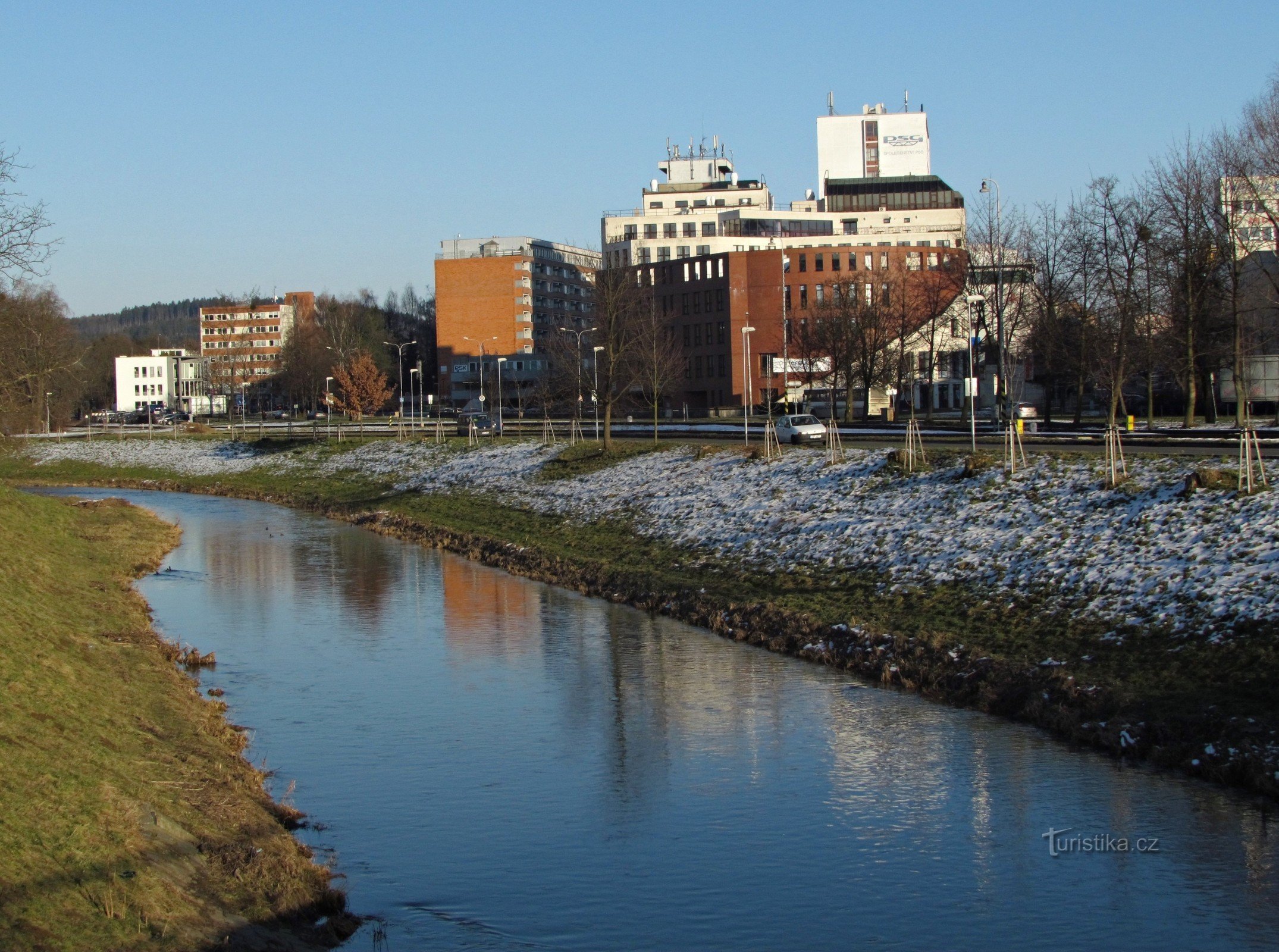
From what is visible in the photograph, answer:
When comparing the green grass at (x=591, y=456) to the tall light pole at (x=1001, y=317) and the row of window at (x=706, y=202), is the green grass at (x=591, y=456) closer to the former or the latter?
the tall light pole at (x=1001, y=317)

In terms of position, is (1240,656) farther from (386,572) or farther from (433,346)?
(433,346)

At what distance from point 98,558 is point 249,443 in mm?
53693

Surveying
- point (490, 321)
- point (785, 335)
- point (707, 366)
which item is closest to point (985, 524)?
point (785, 335)

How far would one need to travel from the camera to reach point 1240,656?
1661 cm

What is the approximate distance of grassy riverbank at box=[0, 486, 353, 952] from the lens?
9172mm

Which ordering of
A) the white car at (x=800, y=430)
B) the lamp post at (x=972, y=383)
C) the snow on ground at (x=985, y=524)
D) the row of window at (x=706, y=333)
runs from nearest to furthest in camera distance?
the snow on ground at (x=985, y=524)
the lamp post at (x=972, y=383)
the white car at (x=800, y=430)
the row of window at (x=706, y=333)

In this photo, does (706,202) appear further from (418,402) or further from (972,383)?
(972,383)

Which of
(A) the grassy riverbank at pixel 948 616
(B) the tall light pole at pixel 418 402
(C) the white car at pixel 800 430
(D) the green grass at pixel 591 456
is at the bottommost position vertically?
(A) the grassy riverbank at pixel 948 616

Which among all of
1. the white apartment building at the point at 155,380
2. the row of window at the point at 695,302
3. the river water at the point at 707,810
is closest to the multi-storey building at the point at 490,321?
the row of window at the point at 695,302

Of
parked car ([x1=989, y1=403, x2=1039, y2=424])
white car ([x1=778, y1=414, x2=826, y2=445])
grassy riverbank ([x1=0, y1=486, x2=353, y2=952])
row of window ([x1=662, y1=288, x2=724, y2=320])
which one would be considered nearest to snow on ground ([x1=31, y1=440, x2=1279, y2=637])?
white car ([x1=778, y1=414, x2=826, y2=445])

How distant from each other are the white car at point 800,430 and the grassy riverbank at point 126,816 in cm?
3862

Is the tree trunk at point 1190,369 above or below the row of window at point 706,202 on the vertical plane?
below

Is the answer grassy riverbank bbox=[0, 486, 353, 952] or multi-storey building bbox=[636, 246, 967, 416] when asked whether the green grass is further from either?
multi-storey building bbox=[636, 246, 967, 416]

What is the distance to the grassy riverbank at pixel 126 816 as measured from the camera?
30.1ft
